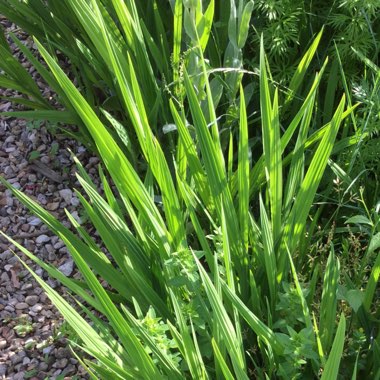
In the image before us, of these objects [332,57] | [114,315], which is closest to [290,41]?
[332,57]

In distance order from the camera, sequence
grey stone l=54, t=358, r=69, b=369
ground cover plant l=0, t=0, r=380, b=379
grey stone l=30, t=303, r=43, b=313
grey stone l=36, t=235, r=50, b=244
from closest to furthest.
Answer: ground cover plant l=0, t=0, r=380, b=379 → grey stone l=54, t=358, r=69, b=369 → grey stone l=30, t=303, r=43, b=313 → grey stone l=36, t=235, r=50, b=244

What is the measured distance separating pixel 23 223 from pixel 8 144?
351 mm

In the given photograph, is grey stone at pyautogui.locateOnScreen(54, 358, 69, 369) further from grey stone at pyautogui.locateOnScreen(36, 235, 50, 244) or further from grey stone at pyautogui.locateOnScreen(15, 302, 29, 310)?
grey stone at pyautogui.locateOnScreen(36, 235, 50, 244)

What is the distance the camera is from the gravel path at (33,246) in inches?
71.4

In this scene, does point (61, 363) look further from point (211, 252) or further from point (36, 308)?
point (211, 252)

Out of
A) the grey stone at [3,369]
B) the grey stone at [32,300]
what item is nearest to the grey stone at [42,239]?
the grey stone at [32,300]

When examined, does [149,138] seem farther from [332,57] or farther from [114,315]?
[332,57]

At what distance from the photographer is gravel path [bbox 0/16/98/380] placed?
181 cm

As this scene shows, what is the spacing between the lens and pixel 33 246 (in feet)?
6.80

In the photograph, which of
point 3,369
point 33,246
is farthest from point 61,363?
point 33,246

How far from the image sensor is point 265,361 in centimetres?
138

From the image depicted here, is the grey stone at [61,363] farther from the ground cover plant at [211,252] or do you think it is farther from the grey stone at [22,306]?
the ground cover plant at [211,252]

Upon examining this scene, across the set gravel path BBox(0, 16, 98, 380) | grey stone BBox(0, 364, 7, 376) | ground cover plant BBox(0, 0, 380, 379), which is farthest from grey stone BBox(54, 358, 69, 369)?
ground cover plant BBox(0, 0, 380, 379)

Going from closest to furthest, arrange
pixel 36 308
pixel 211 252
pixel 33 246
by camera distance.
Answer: pixel 211 252 → pixel 36 308 → pixel 33 246
